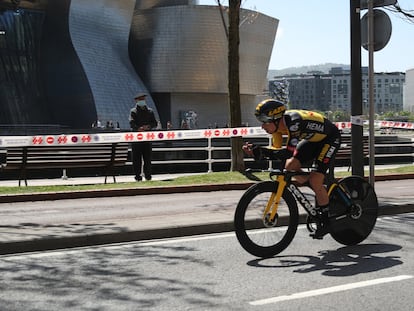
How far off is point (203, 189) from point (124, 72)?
48.3 metres

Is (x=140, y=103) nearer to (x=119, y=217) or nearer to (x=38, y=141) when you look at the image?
(x=38, y=141)

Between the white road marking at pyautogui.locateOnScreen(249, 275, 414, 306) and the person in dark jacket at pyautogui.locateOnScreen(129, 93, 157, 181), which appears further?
the person in dark jacket at pyautogui.locateOnScreen(129, 93, 157, 181)

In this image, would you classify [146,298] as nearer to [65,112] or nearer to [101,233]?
[101,233]

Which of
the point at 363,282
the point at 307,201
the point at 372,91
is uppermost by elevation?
the point at 372,91

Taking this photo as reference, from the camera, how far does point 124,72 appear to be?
60.0m

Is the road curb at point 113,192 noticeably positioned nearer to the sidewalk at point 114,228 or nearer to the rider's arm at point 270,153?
the sidewalk at point 114,228

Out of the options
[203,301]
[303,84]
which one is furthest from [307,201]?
[303,84]

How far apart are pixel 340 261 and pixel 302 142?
1288 mm

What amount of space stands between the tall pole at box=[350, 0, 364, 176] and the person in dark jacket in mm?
6261

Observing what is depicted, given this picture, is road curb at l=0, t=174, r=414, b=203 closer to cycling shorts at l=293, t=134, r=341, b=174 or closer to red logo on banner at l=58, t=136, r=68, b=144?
red logo on banner at l=58, t=136, r=68, b=144

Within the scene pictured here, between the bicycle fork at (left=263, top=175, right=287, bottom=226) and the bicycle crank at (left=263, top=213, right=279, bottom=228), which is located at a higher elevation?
the bicycle fork at (left=263, top=175, right=287, bottom=226)

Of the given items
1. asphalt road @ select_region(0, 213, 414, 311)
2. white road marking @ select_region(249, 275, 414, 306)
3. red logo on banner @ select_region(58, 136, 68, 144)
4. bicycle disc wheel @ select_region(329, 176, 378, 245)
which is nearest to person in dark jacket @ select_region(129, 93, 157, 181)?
red logo on banner @ select_region(58, 136, 68, 144)

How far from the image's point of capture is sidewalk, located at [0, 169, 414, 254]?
699 centimetres

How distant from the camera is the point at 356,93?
33.2 feet
